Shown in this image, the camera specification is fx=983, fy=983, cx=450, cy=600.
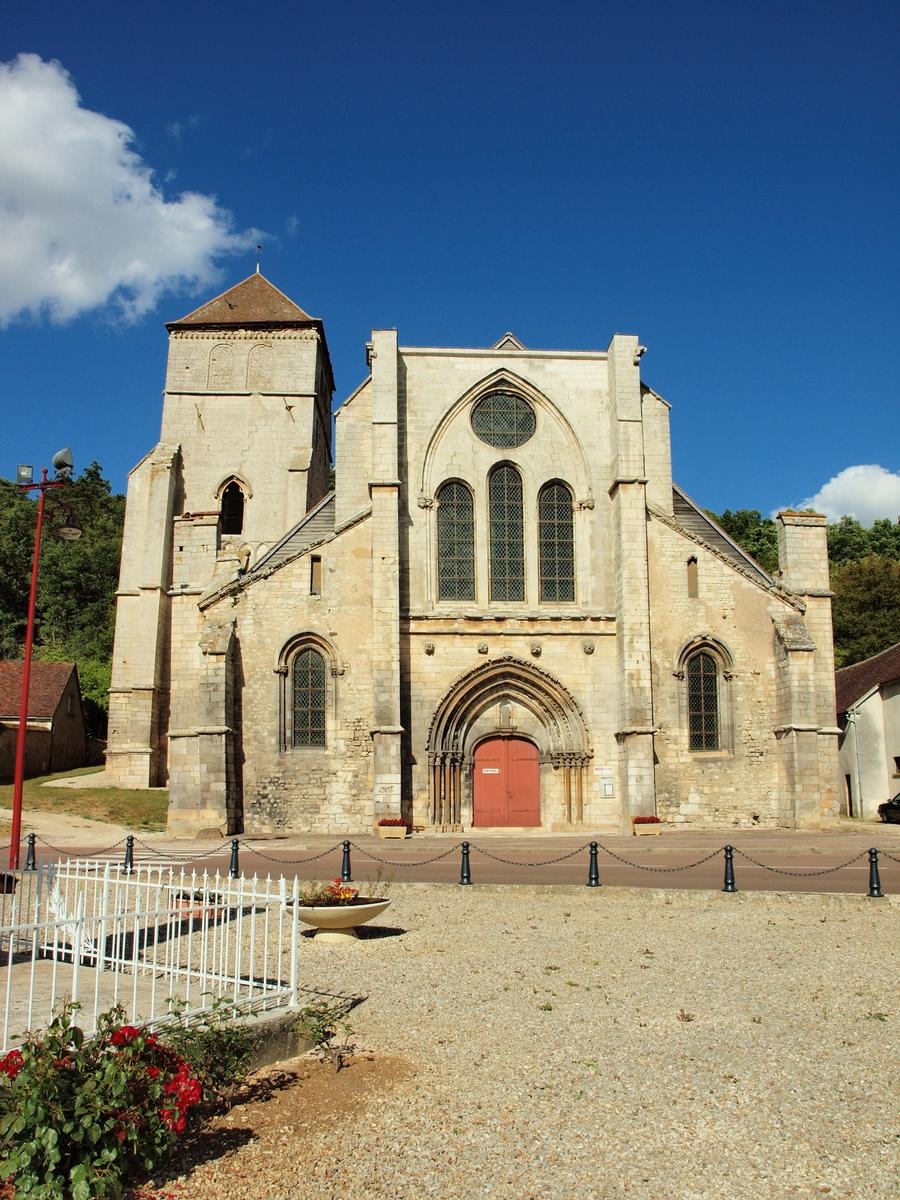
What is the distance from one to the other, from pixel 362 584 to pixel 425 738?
432 centimetres

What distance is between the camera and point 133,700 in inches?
1307

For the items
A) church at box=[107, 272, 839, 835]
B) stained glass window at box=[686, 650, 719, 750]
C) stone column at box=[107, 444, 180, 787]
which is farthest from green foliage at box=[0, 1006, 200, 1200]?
stone column at box=[107, 444, 180, 787]

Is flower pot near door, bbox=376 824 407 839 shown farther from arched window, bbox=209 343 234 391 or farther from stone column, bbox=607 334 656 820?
arched window, bbox=209 343 234 391

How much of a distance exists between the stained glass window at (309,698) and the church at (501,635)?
0.19 feet

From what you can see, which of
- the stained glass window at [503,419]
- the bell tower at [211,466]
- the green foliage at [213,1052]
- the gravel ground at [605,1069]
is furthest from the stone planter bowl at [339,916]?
the bell tower at [211,466]

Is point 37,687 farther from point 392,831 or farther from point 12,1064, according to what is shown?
point 12,1064

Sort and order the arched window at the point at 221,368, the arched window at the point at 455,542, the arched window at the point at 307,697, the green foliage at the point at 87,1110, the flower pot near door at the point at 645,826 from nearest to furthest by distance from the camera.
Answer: the green foliage at the point at 87,1110
the flower pot near door at the point at 645,826
the arched window at the point at 307,697
the arched window at the point at 455,542
the arched window at the point at 221,368

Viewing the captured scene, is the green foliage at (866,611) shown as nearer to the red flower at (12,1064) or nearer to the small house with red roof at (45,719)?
the small house with red roof at (45,719)

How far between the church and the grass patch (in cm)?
335

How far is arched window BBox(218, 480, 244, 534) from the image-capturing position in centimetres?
3594

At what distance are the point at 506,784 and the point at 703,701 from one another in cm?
563

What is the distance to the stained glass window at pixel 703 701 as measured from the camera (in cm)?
2578

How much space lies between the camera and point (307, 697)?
83.0 ft

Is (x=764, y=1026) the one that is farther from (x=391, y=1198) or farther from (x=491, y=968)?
(x=391, y=1198)
